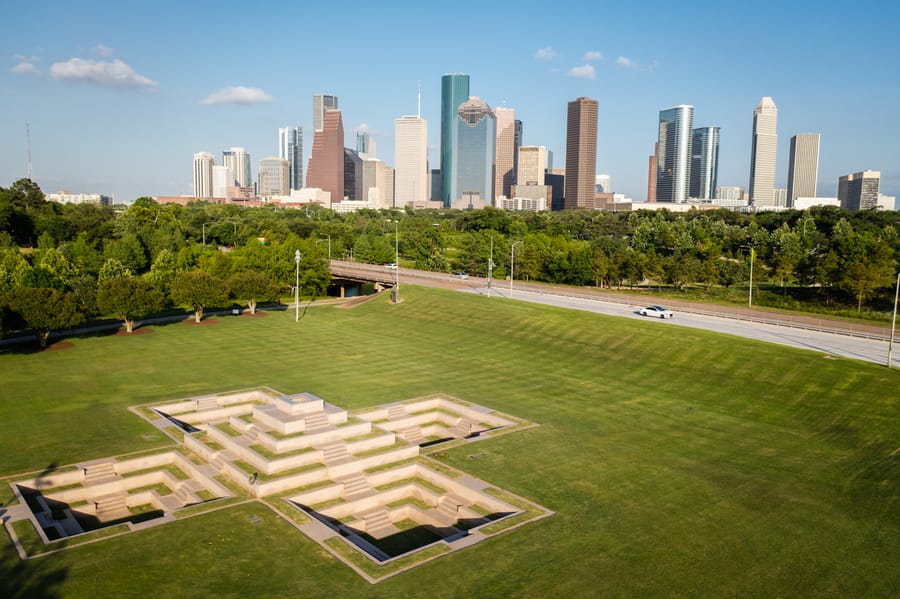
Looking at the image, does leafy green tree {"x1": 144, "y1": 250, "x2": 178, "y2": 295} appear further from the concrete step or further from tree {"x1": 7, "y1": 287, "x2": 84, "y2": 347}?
the concrete step

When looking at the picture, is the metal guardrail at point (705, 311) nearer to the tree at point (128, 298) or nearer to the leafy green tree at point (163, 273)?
the leafy green tree at point (163, 273)

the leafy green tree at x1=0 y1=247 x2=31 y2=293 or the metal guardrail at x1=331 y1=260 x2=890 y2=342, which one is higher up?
the leafy green tree at x1=0 y1=247 x2=31 y2=293

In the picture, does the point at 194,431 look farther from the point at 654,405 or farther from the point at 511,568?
the point at 654,405

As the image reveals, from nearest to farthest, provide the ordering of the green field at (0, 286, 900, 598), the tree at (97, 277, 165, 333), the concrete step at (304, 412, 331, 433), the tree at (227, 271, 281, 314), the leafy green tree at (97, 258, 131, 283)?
the green field at (0, 286, 900, 598), the concrete step at (304, 412, 331, 433), the tree at (97, 277, 165, 333), the tree at (227, 271, 281, 314), the leafy green tree at (97, 258, 131, 283)

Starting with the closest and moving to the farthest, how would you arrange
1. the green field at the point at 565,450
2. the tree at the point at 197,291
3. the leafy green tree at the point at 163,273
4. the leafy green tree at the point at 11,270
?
the green field at the point at 565,450 → the tree at the point at 197,291 → the leafy green tree at the point at 11,270 → the leafy green tree at the point at 163,273

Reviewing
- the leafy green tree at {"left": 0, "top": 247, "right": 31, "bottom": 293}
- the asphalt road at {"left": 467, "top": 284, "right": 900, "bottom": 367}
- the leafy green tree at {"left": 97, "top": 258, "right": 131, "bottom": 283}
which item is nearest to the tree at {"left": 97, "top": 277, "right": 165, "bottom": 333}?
the leafy green tree at {"left": 0, "top": 247, "right": 31, "bottom": 293}

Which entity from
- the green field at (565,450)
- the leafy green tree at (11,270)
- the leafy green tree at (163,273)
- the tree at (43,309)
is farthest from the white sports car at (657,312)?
the leafy green tree at (11,270)

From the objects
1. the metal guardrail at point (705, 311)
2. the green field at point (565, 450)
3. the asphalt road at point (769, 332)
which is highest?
the metal guardrail at point (705, 311)

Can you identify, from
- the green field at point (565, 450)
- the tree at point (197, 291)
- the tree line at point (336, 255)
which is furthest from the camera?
the tree line at point (336, 255)

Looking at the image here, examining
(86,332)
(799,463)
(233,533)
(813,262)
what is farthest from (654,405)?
(813,262)
